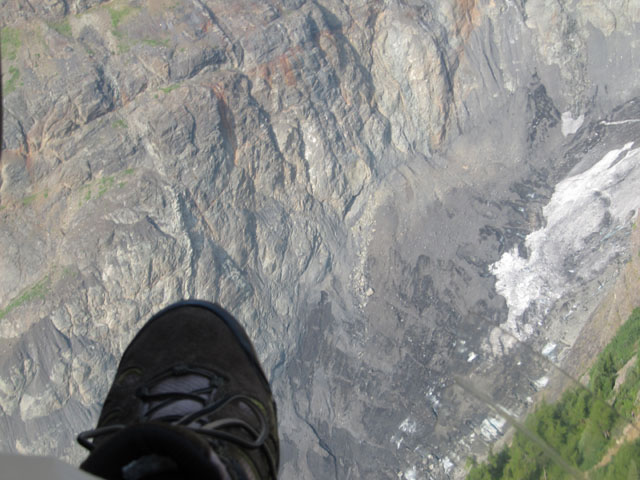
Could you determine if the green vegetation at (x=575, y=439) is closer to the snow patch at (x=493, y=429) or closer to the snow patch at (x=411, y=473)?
the snow patch at (x=493, y=429)

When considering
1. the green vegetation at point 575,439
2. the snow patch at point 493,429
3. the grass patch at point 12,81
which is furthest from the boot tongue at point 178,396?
the grass patch at point 12,81

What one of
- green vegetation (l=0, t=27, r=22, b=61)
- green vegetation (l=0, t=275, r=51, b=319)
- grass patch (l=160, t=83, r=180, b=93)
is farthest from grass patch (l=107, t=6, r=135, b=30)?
green vegetation (l=0, t=275, r=51, b=319)

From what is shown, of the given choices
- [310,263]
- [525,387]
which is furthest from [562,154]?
[525,387]

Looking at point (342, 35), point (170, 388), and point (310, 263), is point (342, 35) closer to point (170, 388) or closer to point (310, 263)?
point (310, 263)

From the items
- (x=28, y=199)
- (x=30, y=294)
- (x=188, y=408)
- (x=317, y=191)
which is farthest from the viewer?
(x=317, y=191)

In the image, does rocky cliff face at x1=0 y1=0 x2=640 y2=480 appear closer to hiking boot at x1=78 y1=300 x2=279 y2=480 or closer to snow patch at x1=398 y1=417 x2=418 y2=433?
snow patch at x1=398 y1=417 x2=418 y2=433

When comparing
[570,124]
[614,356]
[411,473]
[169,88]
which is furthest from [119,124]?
[570,124]

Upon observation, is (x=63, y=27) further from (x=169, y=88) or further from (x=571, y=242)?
(x=571, y=242)
